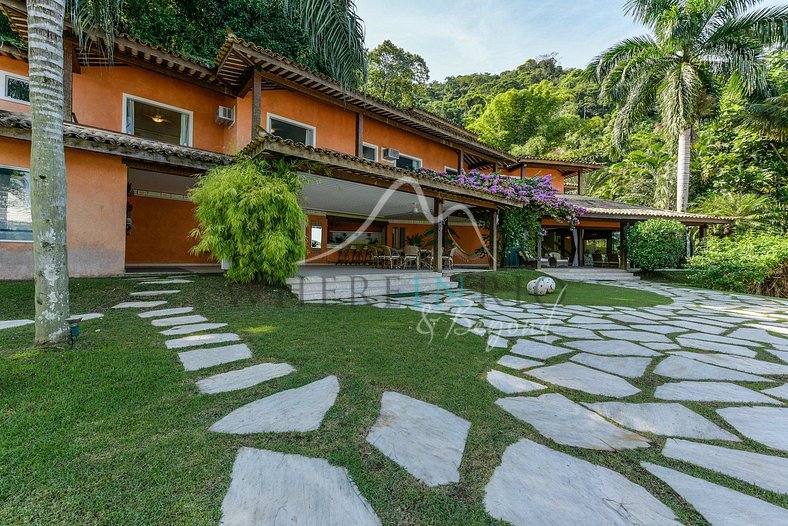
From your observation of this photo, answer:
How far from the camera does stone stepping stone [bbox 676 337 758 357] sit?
3.90 m

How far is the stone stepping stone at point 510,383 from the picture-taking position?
2770 millimetres

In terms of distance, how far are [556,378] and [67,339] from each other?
4.59m

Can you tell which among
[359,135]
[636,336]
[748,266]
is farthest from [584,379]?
[748,266]

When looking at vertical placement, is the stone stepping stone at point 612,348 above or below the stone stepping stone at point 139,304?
below

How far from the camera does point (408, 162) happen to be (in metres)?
12.7

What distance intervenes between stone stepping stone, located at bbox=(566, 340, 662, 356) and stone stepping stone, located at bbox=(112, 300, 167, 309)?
6096 mm

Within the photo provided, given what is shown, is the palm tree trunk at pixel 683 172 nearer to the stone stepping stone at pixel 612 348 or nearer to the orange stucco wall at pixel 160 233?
the stone stepping stone at pixel 612 348

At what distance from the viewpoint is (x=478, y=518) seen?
1.39 metres

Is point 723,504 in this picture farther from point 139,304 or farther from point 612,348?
Result: point 139,304

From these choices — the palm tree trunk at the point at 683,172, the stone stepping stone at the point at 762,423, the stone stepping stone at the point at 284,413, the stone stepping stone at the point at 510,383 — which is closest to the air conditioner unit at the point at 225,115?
the stone stepping stone at the point at 284,413

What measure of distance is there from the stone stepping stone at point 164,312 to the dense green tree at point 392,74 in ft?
60.9

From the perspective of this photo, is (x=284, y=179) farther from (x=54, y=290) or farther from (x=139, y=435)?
(x=139, y=435)

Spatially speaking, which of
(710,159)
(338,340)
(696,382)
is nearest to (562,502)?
(696,382)

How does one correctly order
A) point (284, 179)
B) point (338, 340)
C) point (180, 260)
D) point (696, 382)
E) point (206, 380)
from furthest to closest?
point (180, 260)
point (284, 179)
point (338, 340)
point (696, 382)
point (206, 380)
